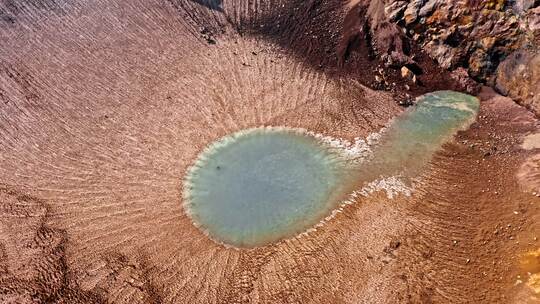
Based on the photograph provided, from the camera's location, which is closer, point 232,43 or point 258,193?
point 258,193

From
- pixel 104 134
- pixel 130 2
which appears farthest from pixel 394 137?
pixel 130 2

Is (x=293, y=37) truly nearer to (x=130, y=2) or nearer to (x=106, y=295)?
(x=130, y=2)

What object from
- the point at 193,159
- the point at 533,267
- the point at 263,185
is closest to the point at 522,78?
the point at 533,267

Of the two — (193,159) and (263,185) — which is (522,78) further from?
(193,159)

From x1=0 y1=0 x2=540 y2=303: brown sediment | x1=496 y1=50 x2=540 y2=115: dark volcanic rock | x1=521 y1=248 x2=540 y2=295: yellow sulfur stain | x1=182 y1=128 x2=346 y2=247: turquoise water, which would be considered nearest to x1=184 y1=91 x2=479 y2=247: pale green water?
x1=182 y1=128 x2=346 y2=247: turquoise water

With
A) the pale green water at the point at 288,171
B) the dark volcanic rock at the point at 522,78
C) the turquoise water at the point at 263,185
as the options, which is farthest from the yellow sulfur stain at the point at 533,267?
the dark volcanic rock at the point at 522,78

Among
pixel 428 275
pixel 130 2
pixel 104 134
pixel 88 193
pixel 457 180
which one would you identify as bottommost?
pixel 428 275

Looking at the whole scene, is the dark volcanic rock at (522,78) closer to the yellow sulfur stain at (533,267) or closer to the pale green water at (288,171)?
the pale green water at (288,171)
